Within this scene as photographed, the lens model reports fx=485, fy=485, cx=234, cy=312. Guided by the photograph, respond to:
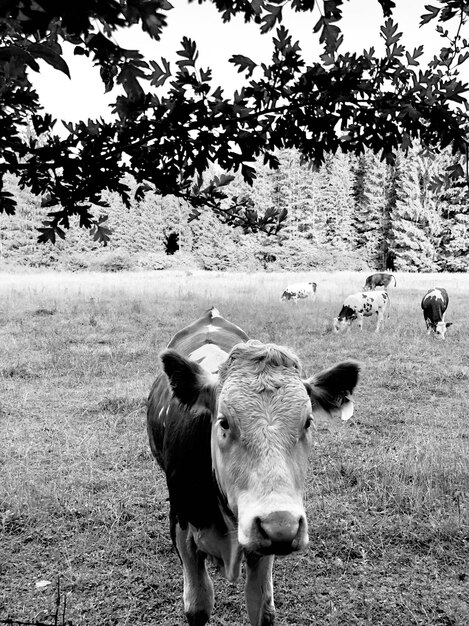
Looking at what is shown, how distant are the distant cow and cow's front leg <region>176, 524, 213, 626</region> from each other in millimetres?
15198

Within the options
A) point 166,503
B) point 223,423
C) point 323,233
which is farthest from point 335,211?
point 223,423

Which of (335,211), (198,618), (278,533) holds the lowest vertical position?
(198,618)

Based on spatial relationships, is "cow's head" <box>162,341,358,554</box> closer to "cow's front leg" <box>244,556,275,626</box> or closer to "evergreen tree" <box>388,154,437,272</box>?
"cow's front leg" <box>244,556,275,626</box>

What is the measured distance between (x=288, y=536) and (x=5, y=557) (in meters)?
2.82

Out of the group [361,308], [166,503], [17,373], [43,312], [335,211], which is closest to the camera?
[166,503]

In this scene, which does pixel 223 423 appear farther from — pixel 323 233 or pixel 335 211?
pixel 335 211

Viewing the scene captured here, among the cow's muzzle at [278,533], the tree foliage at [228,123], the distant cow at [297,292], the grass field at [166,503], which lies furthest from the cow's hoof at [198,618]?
the distant cow at [297,292]

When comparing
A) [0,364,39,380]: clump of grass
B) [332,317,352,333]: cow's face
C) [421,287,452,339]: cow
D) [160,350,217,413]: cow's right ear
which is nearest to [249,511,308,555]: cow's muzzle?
[160,350,217,413]: cow's right ear

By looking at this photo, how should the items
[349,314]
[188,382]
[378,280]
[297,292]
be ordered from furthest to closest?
[378,280] → [297,292] → [349,314] → [188,382]

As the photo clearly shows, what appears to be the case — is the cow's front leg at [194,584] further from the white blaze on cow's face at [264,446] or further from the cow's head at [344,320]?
the cow's head at [344,320]

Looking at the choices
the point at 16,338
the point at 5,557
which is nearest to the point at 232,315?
the point at 16,338

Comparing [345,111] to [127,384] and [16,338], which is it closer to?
[127,384]

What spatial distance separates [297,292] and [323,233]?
31592 millimetres

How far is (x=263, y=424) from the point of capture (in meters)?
2.14
